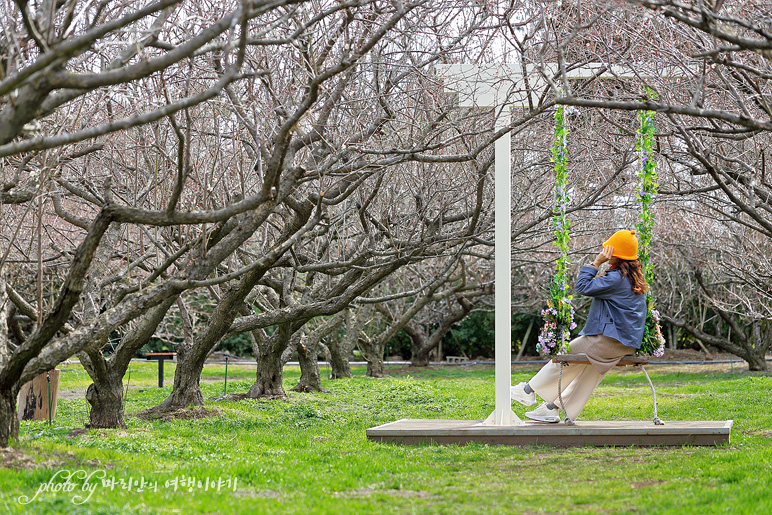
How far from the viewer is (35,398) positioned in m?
11.3

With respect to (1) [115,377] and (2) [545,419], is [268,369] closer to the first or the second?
(1) [115,377]

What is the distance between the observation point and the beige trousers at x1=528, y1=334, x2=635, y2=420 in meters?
8.12

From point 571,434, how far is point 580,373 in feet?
2.15

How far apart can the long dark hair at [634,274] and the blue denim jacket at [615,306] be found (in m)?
0.04

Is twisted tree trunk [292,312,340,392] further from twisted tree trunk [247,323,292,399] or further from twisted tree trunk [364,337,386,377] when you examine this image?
twisted tree trunk [364,337,386,377]

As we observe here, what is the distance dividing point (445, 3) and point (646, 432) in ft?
16.4

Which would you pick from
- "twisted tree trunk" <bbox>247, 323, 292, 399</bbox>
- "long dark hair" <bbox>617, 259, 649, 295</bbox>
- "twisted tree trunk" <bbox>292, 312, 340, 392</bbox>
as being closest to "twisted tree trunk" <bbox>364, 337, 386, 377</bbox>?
"twisted tree trunk" <bbox>292, 312, 340, 392</bbox>


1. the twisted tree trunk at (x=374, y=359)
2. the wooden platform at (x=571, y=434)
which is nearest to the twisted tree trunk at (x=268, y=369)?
the wooden platform at (x=571, y=434)

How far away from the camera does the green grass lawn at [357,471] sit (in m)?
5.31

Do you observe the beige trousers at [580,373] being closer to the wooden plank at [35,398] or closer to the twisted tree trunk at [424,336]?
the wooden plank at [35,398]

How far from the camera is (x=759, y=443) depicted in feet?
27.6

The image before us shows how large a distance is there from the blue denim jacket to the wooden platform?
885 mm

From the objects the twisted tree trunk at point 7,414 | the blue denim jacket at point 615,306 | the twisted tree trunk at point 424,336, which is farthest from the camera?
the twisted tree trunk at point 424,336

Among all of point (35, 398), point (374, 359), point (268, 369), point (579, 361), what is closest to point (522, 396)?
point (579, 361)
